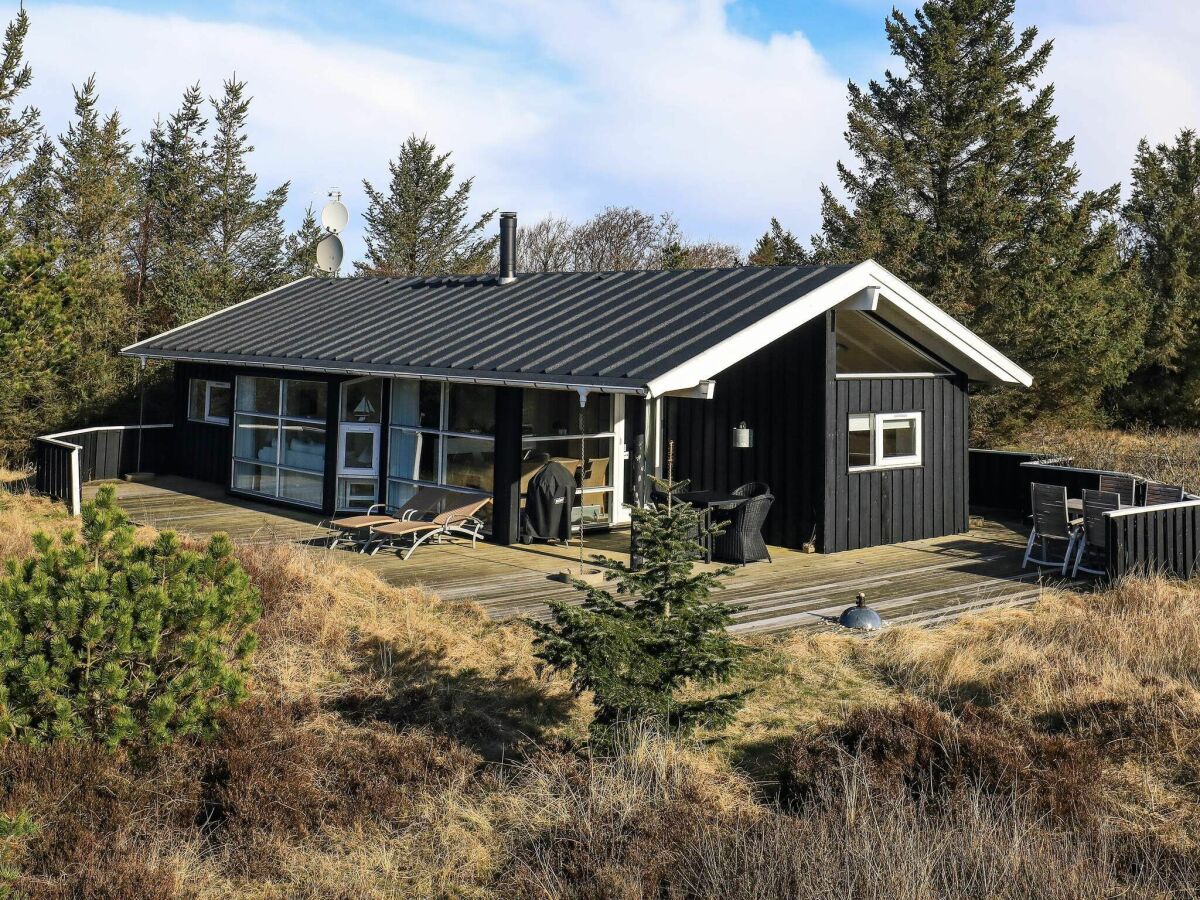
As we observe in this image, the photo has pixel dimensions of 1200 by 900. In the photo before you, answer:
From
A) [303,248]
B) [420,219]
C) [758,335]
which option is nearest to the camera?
[758,335]

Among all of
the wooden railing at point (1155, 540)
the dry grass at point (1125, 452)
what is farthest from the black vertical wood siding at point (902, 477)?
the dry grass at point (1125, 452)

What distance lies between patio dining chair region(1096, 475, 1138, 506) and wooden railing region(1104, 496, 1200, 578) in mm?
2047

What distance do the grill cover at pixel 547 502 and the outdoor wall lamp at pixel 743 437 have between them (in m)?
2.14

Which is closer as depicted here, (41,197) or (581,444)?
(581,444)

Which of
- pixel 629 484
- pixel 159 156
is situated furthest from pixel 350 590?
pixel 159 156

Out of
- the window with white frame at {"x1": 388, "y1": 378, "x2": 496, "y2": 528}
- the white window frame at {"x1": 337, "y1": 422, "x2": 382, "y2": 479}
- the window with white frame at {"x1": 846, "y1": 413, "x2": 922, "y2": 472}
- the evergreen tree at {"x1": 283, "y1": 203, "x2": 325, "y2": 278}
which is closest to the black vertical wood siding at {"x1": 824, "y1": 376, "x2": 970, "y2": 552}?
the window with white frame at {"x1": 846, "y1": 413, "x2": 922, "y2": 472}

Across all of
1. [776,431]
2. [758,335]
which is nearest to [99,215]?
[776,431]

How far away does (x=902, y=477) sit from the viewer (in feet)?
48.1

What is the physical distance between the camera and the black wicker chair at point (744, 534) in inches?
508

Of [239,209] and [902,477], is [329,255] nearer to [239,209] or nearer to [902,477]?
[239,209]

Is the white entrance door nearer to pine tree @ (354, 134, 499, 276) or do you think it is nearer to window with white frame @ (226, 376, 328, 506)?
window with white frame @ (226, 376, 328, 506)

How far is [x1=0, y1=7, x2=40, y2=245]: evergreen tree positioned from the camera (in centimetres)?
2250

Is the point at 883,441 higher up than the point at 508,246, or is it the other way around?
the point at 508,246

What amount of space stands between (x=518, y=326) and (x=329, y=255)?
9313 millimetres
